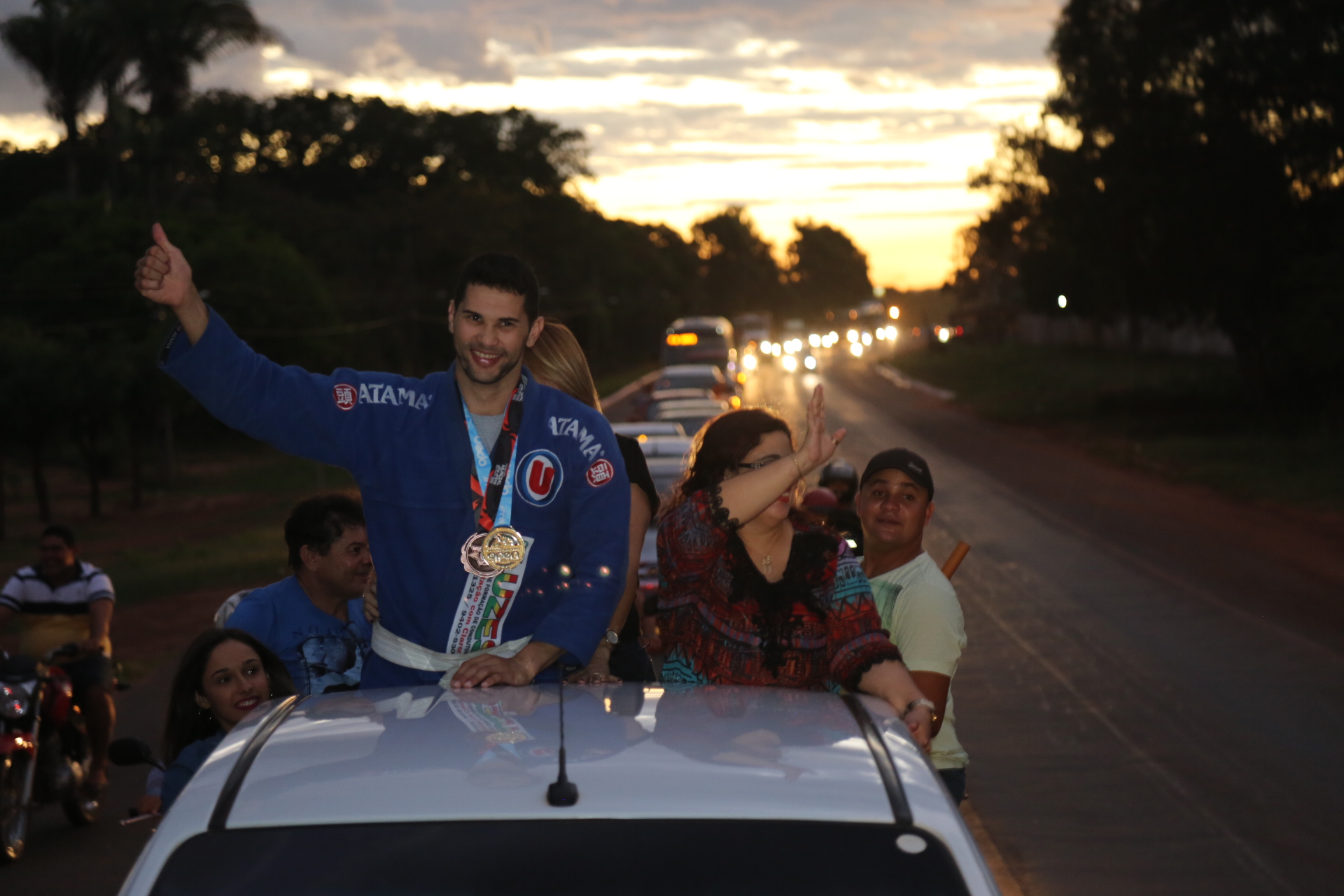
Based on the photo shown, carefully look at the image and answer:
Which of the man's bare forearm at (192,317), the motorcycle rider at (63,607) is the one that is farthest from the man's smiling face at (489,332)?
the motorcycle rider at (63,607)

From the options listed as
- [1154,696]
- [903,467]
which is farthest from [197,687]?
[1154,696]

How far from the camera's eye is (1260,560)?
17156mm

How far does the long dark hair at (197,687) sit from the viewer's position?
4.38 metres

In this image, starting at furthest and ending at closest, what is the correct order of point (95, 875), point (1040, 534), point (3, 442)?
1. point (3, 442)
2. point (1040, 534)
3. point (95, 875)

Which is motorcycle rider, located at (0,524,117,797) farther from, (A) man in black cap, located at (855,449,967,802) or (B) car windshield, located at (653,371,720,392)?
(B) car windshield, located at (653,371,720,392)

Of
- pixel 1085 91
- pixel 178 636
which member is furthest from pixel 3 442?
pixel 1085 91

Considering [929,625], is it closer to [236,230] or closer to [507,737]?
[507,737]

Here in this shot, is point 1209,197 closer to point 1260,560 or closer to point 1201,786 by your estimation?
point 1260,560

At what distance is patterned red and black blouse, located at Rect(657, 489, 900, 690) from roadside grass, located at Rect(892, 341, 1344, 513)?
20.4m

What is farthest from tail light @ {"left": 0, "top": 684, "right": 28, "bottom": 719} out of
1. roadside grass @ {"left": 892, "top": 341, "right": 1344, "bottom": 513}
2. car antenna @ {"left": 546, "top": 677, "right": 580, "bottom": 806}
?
roadside grass @ {"left": 892, "top": 341, "right": 1344, "bottom": 513}

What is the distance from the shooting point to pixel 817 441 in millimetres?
3602

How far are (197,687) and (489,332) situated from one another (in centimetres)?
161

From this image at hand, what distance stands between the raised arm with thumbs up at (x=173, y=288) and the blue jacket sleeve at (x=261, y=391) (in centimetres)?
3

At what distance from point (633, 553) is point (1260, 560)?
573 inches
